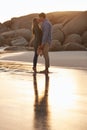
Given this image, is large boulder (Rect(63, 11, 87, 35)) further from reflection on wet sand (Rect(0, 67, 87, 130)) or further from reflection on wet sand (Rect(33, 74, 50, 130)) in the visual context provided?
reflection on wet sand (Rect(33, 74, 50, 130))

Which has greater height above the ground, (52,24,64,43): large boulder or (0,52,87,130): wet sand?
(0,52,87,130): wet sand

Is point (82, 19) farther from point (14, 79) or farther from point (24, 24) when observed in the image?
point (24, 24)

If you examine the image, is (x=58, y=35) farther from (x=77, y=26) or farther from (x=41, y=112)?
(x=41, y=112)

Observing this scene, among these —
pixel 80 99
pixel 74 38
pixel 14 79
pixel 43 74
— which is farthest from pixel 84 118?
pixel 74 38

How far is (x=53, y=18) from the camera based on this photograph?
65188 mm

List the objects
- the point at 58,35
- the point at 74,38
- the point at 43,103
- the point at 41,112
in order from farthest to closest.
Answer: the point at 58,35
the point at 74,38
the point at 43,103
the point at 41,112

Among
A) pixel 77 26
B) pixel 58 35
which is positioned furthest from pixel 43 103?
pixel 77 26

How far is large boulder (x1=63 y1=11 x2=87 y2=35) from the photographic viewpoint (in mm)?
35562

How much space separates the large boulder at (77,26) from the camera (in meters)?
35.6

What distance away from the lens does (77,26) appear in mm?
35781

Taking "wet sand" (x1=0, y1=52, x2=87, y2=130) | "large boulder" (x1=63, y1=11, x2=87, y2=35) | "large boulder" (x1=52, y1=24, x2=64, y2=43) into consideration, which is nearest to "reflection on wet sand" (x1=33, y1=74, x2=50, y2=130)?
"wet sand" (x1=0, y1=52, x2=87, y2=130)

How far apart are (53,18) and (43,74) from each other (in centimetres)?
5387

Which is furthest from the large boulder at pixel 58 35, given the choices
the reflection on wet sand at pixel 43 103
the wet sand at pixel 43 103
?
the reflection on wet sand at pixel 43 103

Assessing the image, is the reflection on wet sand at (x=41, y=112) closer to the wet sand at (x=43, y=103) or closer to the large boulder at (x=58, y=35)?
the wet sand at (x=43, y=103)
